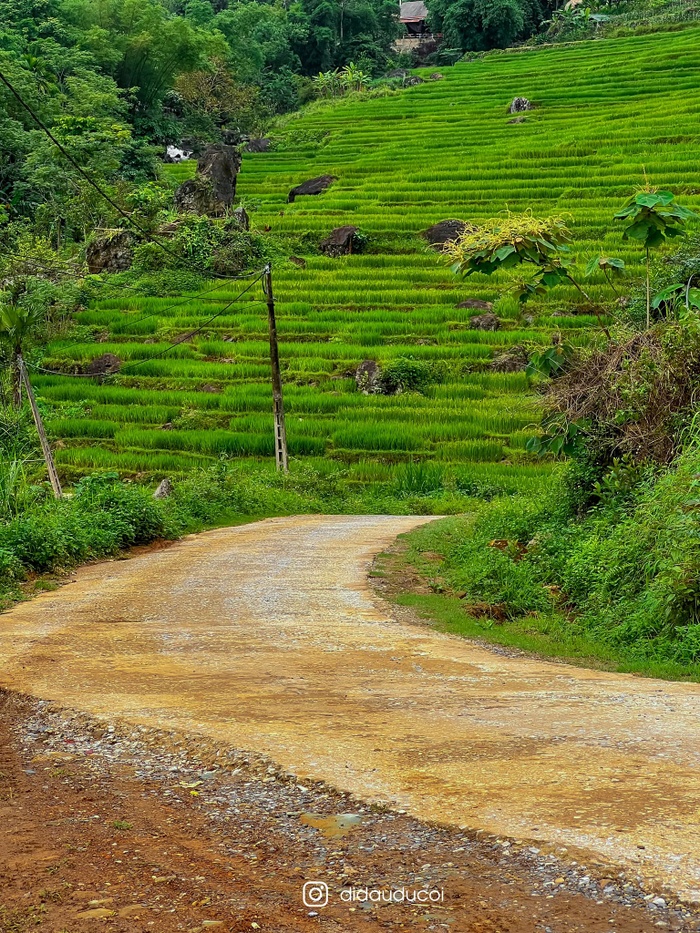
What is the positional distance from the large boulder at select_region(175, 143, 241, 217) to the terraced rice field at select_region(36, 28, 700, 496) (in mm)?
1437

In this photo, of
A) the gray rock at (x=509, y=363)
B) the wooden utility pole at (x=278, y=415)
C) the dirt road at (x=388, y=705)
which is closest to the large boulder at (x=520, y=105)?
the gray rock at (x=509, y=363)

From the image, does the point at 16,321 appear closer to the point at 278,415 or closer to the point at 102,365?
the point at 278,415

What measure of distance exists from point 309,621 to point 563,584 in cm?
277

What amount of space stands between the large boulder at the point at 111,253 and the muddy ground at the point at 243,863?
2962cm

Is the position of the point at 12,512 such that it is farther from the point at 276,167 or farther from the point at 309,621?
the point at 276,167

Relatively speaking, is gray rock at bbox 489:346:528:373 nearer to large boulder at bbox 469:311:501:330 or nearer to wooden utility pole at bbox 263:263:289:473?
large boulder at bbox 469:311:501:330

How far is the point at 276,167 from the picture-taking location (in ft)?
152

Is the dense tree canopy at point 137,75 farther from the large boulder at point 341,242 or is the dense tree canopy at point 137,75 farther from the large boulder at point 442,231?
the large boulder at point 442,231

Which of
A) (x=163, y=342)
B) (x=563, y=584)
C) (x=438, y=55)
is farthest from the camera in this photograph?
(x=438, y=55)

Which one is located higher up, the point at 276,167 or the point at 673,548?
the point at 276,167

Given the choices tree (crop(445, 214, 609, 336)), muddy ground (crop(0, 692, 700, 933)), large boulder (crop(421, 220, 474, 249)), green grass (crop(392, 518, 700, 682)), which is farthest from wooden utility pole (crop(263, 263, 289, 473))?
muddy ground (crop(0, 692, 700, 933))

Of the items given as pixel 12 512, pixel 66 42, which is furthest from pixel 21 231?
pixel 12 512

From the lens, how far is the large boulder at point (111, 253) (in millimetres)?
32656

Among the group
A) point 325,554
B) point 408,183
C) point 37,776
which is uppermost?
point 408,183
